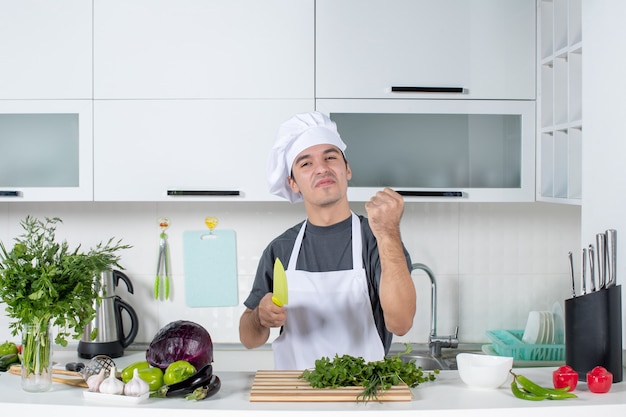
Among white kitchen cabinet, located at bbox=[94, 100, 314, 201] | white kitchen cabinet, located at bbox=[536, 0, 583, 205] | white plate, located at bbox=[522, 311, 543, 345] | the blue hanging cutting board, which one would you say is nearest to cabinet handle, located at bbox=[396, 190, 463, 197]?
white kitchen cabinet, located at bbox=[536, 0, 583, 205]

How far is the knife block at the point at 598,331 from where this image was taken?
182 centimetres

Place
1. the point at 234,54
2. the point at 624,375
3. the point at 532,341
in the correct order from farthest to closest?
the point at 532,341
the point at 234,54
the point at 624,375

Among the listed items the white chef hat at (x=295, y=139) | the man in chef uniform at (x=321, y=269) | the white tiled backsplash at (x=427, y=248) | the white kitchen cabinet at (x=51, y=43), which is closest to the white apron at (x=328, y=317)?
the man in chef uniform at (x=321, y=269)

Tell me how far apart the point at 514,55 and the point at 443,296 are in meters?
1.03

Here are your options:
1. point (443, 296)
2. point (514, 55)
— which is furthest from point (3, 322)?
point (514, 55)

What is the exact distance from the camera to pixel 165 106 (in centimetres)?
271

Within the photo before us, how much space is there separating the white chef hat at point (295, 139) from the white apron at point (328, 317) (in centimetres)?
21

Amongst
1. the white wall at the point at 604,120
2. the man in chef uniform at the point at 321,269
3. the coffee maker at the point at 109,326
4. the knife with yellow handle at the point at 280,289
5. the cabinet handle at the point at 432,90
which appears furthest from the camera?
the coffee maker at the point at 109,326

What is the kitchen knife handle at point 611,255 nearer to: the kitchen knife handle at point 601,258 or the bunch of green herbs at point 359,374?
the kitchen knife handle at point 601,258

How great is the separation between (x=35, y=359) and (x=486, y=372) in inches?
39.6

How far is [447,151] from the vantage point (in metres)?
2.80

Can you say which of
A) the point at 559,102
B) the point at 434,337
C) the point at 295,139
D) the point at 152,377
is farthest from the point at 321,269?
the point at 559,102

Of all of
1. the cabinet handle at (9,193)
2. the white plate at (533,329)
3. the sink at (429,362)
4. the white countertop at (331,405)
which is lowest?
the sink at (429,362)

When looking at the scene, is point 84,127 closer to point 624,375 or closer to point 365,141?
point 365,141
